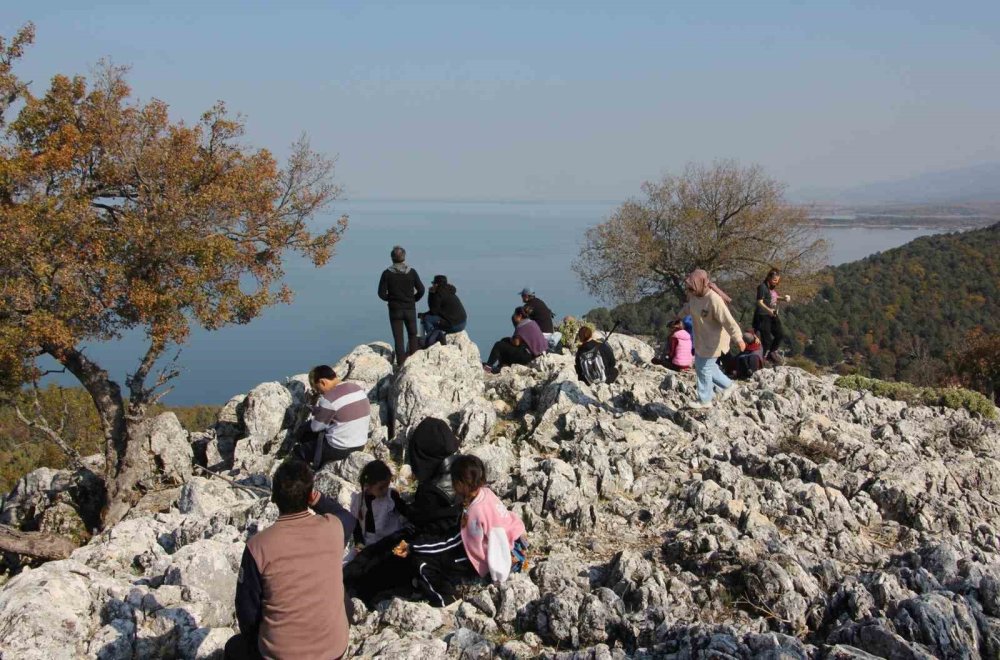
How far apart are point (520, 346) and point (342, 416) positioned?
212 inches

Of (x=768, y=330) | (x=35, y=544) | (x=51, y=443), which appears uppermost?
(x=768, y=330)

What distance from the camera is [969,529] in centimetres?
887

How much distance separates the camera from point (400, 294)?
44.4ft

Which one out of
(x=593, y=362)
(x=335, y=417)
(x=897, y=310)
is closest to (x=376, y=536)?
(x=335, y=417)

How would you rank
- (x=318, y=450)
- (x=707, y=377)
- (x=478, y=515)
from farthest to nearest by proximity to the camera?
(x=707, y=377) < (x=318, y=450) < (x=478, y=515)

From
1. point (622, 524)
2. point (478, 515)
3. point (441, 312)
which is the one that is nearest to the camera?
point (478, 515)

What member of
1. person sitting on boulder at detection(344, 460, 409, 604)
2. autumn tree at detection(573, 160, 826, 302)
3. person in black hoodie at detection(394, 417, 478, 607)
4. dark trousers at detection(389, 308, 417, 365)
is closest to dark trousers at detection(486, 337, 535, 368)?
dark trousers at detection(389, 308, 417, 365)

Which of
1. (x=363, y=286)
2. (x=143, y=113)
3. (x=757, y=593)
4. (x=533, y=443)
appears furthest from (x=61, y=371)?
(x=363, y=286)

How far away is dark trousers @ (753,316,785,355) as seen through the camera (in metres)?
15.5

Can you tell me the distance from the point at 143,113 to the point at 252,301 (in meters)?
3.91

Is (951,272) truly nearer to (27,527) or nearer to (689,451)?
(689,451)

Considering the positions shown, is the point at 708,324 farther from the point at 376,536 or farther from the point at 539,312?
the point at 376,536

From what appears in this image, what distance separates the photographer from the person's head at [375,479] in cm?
738

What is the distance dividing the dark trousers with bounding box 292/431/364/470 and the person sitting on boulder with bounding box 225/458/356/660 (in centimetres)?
470
